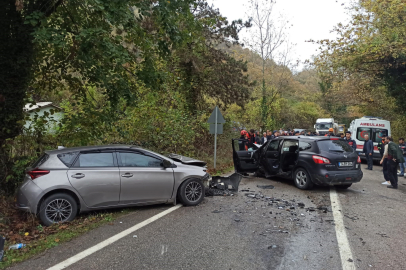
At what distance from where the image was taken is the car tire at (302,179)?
864cm

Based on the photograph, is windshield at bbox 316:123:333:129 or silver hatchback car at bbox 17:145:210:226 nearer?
silver hatchback car at bbox 17:145:210:226

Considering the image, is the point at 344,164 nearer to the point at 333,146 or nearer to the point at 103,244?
the point at 333,146

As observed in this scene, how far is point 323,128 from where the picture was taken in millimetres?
32281

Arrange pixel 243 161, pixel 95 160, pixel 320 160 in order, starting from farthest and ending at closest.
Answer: pixel 243 161
pixel 320 160
pixel 95 160

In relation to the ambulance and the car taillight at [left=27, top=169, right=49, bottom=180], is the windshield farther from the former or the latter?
the car taillight at [left=27, top=169, right=49, bottom=180]

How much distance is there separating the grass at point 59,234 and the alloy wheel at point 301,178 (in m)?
5.10

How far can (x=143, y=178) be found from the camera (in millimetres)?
6348

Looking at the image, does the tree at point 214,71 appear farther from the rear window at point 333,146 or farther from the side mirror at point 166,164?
the side mirror at point 166,164

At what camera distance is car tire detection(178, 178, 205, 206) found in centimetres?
684

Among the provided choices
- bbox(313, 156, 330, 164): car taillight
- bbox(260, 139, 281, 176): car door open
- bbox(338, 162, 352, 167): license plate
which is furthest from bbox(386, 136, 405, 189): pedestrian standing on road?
bbox(260, 139, 281, 176): car door open

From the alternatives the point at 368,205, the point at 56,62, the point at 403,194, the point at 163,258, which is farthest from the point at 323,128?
the point at 163,258

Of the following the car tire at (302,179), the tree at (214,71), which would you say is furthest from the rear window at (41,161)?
the tree at (214,71)

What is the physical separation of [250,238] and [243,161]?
5.60 meters

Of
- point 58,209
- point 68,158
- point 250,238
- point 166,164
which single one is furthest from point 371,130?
point 58,209
